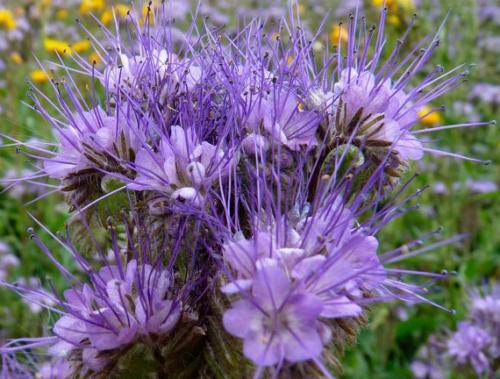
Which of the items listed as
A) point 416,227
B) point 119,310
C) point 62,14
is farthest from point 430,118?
point 62,14

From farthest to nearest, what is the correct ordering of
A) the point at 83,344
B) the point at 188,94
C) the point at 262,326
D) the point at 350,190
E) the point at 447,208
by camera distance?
the point at 447,208 < the point at 188,94 < the point at 350,190 < the point at 83,344 < the point at 262,326

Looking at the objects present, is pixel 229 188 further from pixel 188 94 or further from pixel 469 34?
pixel 469 34

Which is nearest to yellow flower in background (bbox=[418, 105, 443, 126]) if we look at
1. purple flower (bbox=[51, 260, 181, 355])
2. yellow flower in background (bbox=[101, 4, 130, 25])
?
yellow flower in background (bbox=[101, 4, 130, 25])

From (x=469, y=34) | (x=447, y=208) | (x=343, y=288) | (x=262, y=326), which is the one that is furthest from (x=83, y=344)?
(x=469, y=34)

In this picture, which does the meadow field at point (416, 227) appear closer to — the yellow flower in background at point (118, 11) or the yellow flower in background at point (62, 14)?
the yellow flower in background at point (118, 11)

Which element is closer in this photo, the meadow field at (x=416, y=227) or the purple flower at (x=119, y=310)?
the purple flower at (x=119, y=310)

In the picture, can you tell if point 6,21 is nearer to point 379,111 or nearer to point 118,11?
point 118,11

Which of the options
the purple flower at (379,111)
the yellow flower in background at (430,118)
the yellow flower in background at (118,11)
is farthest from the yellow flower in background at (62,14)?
the purple flower at (379,111)

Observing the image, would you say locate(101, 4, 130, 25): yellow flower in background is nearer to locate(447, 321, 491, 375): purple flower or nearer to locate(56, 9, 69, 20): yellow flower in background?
locate(56, 9, 69, 20): yellow flower in background

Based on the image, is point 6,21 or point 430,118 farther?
point 6,21
